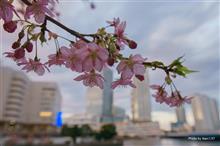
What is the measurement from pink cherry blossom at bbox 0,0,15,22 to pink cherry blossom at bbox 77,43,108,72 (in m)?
0.24

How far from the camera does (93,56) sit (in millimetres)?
502

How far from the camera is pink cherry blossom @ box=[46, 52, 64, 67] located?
69 centimetres

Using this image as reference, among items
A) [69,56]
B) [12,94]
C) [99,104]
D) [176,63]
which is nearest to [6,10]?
[69,56]

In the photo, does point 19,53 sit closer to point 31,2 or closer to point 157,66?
point 31,2

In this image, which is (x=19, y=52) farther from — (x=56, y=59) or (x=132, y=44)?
(x=132, y=44)

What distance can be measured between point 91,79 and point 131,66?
14 centimetres

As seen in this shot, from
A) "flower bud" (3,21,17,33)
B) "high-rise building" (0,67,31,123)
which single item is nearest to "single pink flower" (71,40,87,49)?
"flower bud" (3,21,17,33)

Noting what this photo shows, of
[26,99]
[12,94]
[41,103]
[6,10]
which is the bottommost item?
[6,10]

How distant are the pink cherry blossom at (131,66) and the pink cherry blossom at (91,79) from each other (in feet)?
0.27

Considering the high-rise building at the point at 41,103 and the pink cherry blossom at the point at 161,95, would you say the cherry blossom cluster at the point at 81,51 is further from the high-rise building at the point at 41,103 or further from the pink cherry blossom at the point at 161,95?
the high-rise building at the point at 41,103

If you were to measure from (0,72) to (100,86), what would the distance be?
4453 centimetres

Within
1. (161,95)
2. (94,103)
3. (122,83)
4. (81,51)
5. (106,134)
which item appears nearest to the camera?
(81,51)

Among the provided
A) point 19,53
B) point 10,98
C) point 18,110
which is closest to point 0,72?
point 10,98

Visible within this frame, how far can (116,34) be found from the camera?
2.31 ft
